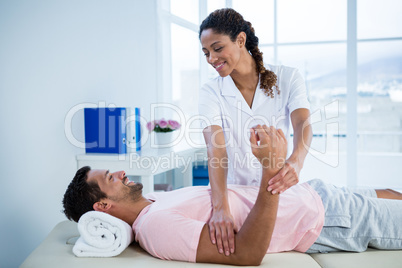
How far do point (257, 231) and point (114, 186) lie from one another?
0.59m

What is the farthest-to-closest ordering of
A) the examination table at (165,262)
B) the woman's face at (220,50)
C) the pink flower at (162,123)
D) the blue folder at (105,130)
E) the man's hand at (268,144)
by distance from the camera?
1. the pink flower at (162,123)
2. the blue folder at (105,130)
3. the woman's face at (220,50)
4. the examination table at (165,262)
5. the man's hand at (268,144)

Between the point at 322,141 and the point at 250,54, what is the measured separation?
3965 millimetres

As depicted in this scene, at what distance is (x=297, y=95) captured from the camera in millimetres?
1660

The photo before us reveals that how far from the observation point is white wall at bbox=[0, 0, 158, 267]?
6.11ft

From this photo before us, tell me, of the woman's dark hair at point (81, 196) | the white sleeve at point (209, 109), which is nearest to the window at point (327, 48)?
the white sleeve at point (209, 109)

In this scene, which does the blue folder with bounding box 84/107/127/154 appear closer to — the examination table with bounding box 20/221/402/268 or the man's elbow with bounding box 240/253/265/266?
the examination table with bounding box 20/221/402/268

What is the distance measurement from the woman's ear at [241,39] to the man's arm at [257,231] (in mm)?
650

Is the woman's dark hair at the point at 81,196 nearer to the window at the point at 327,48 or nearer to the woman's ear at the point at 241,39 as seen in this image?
the woman's ear at the point at 241,39

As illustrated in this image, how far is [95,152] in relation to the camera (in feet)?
8.07

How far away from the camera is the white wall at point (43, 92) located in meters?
1.86

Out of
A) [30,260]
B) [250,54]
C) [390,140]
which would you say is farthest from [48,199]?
[390,140]

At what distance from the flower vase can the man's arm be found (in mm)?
1808

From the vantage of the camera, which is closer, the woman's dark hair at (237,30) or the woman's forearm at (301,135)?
the woman's forearm at (301,135)

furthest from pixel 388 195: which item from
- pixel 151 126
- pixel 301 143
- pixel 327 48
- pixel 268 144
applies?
pixel 327 48
